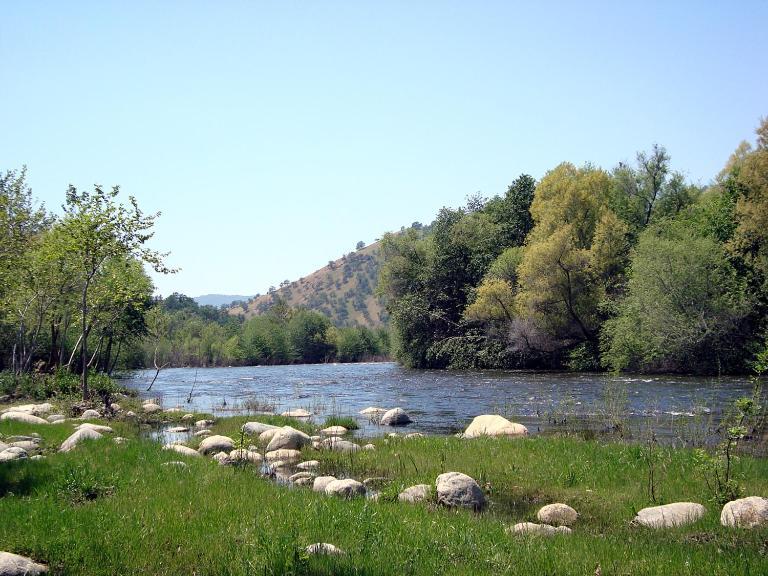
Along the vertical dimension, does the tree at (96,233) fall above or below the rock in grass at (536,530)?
above

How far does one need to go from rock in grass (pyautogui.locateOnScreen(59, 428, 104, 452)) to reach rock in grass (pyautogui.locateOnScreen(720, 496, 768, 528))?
12687mm

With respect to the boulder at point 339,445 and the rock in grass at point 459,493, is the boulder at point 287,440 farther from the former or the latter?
the rock in grass at point 459,493

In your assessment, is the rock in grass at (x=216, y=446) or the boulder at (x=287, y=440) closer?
the rock in grass at (x=216, y=446)

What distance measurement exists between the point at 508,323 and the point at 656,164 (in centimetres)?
2356

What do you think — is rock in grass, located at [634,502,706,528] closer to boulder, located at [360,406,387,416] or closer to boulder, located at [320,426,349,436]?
boulder, located at [320,426,349,436]

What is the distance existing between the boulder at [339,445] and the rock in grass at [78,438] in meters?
5.71

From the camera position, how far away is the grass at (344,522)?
695cm

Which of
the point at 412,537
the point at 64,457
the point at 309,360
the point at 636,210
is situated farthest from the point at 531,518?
the point at 309,360

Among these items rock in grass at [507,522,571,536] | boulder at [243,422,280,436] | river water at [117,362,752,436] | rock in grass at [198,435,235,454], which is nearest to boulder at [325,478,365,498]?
rock in grass at [507,522,571,536]

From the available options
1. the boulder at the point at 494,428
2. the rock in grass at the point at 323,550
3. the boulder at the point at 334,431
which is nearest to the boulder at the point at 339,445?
the boulder at the point at 334,431

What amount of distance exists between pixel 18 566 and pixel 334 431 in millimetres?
14330

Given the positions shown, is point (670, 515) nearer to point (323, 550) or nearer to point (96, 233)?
point (323, 550)

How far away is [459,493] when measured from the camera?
35.4 feet

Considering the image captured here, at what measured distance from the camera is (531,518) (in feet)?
33.9
